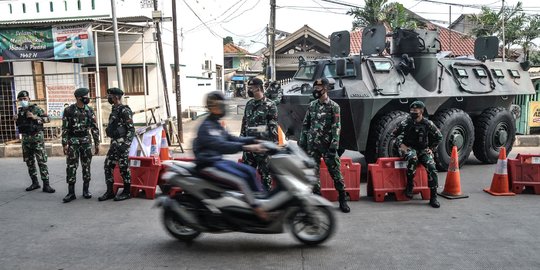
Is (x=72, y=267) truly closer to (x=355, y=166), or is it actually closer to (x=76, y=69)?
(x=355, y=166)

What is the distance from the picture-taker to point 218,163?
4504 millimetres

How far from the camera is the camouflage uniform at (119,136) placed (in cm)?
673

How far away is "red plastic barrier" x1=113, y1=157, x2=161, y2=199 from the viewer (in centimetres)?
698

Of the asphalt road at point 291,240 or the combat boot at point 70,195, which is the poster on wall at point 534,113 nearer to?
the asphalt road at point 291,240

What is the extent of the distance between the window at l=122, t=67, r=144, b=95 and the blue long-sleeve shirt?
1302 centimetres

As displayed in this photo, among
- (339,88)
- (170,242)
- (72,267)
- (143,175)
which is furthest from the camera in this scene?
(339,88)

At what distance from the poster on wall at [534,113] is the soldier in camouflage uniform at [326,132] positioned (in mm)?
8921

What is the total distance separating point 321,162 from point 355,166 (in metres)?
0.49

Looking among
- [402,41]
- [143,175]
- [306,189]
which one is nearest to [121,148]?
[143,175]

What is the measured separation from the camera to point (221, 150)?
4461mm

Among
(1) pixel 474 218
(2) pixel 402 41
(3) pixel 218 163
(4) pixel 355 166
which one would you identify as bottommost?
(1) pixel 474 218

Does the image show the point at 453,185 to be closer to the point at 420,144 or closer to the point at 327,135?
the point at 420,144

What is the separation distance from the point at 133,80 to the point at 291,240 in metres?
13.5

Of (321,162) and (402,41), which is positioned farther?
(402,41)
